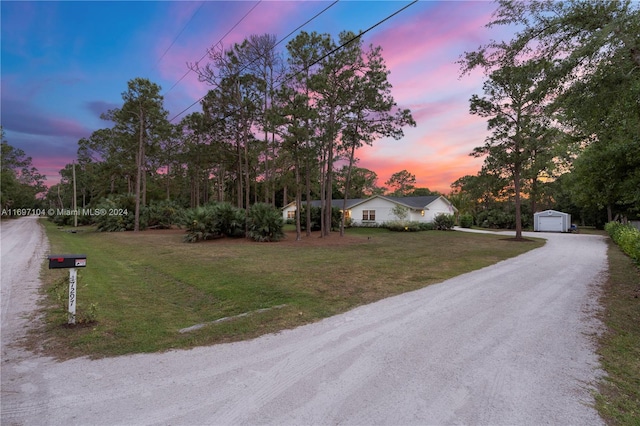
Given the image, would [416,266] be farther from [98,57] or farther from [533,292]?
[98,57]

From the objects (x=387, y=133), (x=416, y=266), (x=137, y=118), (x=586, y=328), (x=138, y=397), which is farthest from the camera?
(x=137, y=118)

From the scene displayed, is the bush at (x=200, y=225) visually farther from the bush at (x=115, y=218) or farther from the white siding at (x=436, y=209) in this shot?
the white siding at (x=436, y=209)

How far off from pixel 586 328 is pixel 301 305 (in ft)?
13.9

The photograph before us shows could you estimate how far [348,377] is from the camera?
2.77m

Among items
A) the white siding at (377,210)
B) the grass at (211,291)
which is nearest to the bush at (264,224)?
the grass at (211,291)

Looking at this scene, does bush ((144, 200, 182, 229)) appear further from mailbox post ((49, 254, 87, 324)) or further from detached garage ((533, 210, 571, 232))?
detached garage ((533, 210, 571, 232))

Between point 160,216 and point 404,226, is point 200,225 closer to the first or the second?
point 160,216

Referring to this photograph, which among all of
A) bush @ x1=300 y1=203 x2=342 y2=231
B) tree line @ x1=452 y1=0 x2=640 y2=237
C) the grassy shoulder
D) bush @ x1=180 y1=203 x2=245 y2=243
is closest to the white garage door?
bush @ x1=300 y1=203 x2=342 y2=231

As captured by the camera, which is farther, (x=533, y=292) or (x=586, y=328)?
(x=533, y=292)

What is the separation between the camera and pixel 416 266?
934 centimetres

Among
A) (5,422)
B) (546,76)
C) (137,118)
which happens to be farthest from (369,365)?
(137,118)

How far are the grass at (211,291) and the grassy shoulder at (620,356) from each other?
3.12 metres

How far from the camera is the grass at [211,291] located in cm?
386

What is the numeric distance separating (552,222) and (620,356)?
3426 cm
